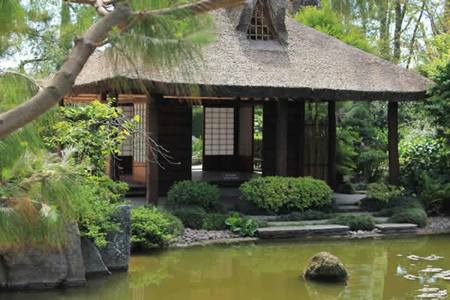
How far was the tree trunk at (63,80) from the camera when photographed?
318 centimetres

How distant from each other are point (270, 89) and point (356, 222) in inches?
119

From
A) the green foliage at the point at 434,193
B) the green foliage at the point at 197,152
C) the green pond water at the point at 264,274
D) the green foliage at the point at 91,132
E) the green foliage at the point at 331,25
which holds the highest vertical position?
the green foliage at the point at 331,25

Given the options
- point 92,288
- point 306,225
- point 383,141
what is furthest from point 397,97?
point 92,288

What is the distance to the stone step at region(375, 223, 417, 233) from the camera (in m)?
11.6

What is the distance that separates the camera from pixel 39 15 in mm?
3924

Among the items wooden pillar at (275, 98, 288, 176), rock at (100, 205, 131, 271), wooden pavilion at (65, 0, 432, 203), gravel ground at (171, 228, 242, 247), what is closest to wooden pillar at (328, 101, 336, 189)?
wooden pavilion at (65, 0, 432, 203)

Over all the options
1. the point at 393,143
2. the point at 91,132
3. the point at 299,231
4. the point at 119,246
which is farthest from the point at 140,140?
the point at 119,246

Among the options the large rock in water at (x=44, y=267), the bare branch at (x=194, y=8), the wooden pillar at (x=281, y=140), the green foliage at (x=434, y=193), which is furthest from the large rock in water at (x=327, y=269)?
the green foliage at (x=434, y=193)

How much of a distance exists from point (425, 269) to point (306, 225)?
9.56 feet

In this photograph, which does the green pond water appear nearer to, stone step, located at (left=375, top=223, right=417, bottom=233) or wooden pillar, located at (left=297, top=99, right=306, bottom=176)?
stone step, located at (left=375, top=223, right=417, bottom=233)

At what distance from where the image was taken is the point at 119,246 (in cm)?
823

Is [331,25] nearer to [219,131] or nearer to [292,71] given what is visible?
[219,131]

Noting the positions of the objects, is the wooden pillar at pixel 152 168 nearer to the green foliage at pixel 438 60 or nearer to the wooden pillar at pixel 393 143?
the wooden pillar at pixel 393 143

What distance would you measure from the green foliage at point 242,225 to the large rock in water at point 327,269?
9.43 ft
